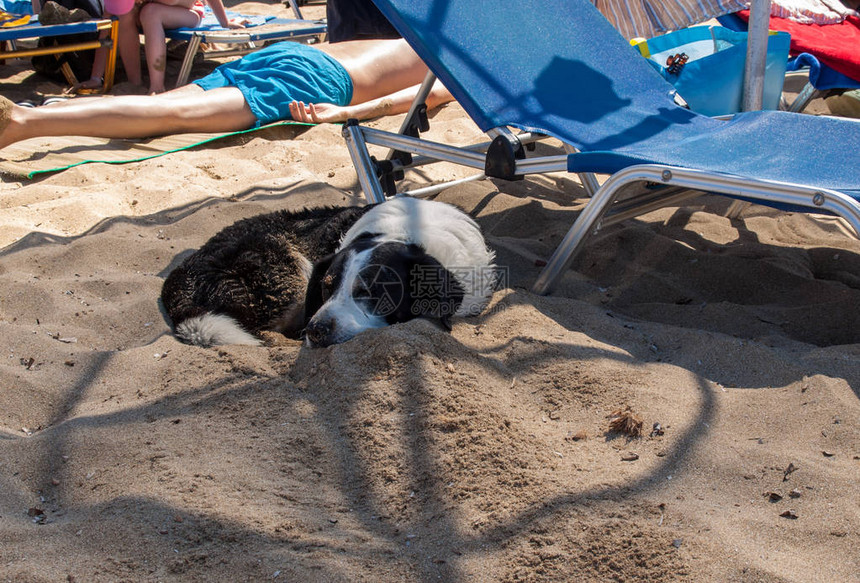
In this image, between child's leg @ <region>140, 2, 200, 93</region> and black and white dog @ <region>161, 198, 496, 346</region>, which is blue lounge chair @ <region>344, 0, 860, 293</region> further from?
child's leg @ <region>140, 2, 200, 93</region>

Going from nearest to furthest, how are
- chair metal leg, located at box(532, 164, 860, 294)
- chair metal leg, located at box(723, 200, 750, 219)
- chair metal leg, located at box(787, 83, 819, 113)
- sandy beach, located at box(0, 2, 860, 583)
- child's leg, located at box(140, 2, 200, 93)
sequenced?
1. sandy beach, located at box(0, 2, 860, 583)
2. chair metal leg, located at box(532, 164, 860, 294)
3. chair metal leg, located at box(723, 200, 750, 219)
4. chair metal leg, located at box(787, 83, 819, 113)
5. child's leg, located at box(140, 2, 200, 93)

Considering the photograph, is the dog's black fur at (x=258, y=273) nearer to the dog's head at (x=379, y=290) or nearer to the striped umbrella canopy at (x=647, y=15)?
the dog's head at (x=379, y=290)

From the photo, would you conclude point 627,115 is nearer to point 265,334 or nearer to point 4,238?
point 265,334

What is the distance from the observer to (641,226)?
4.00 metres

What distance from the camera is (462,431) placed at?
202 centimetres

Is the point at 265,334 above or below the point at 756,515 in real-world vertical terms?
below

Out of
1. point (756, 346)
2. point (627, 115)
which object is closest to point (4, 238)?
point (627, 115)

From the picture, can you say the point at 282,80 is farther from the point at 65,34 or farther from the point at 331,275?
the point at 331,275

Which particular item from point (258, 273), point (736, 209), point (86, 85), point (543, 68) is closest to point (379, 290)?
point (258, 273)

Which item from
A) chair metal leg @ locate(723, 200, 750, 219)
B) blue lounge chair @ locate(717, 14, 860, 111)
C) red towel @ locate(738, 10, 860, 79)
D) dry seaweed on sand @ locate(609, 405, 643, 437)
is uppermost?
red towel @ locate(738, 10, 860, 79)

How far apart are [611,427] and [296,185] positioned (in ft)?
9.96

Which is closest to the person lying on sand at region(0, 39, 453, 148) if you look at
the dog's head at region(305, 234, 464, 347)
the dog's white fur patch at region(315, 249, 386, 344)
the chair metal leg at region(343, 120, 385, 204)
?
the chair metal leg at region(343, 120, 385, 204)

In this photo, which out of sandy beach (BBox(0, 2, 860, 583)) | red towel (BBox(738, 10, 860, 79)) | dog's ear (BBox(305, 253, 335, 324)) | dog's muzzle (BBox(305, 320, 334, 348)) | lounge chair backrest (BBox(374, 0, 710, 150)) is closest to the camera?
sandy beach (BBox(0, 2, 860, 583))

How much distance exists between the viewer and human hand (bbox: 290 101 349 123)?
5.63 meters
